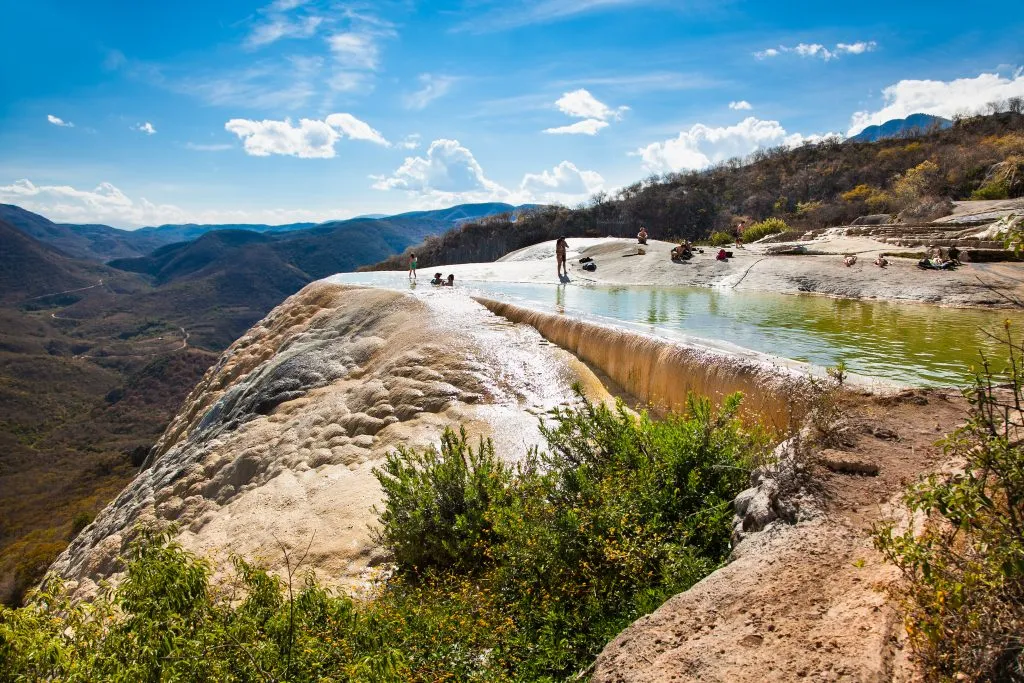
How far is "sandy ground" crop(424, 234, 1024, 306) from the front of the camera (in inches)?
447

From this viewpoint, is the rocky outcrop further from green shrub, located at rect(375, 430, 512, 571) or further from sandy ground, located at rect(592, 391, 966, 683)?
sandy ground, located at rect(592, 391, 966, 683)

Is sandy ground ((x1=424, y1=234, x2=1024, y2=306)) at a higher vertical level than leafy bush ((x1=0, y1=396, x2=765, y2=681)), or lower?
higher

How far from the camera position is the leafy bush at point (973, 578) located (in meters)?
2.13

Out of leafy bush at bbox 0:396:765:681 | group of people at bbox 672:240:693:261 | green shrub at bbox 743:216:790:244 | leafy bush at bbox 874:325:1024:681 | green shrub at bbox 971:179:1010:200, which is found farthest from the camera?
green shrub at bbox 743:216:790:244

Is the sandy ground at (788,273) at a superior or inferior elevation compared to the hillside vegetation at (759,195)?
inferior

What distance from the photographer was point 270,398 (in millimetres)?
11000

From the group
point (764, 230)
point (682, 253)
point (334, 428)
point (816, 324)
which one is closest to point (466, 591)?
point (334, 428)

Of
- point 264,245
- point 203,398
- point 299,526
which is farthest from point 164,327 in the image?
point 299,526

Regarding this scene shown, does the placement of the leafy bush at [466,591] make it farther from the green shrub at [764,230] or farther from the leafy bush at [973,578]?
the green shrub at [764,230]

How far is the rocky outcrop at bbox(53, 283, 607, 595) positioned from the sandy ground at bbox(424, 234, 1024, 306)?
21.8ft

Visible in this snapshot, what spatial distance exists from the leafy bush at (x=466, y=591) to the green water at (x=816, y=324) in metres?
3.13

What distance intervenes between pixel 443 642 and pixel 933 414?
13.8ft

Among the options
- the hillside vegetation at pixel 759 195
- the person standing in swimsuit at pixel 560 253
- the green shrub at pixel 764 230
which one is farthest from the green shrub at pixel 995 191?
the person standing in swimsuit at pixel 560 253

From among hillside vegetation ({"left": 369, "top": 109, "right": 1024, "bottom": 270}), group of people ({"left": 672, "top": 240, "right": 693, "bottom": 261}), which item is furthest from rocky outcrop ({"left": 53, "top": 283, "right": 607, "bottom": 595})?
hillside vegetation ({"left": 369, "top": 109, "right": 1024, "bottom": 270})
